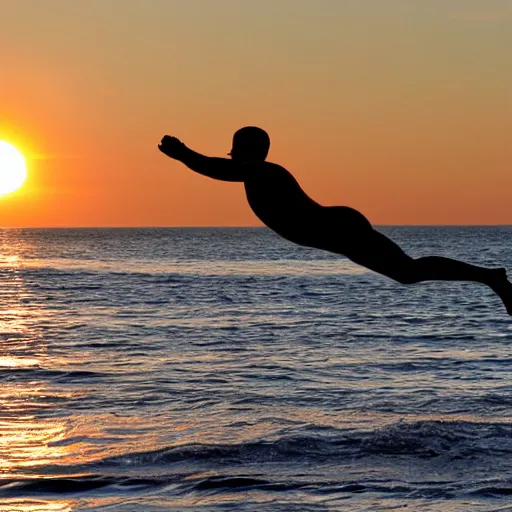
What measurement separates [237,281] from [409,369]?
44.3 meters

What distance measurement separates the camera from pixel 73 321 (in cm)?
4125

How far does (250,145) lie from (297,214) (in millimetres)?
633

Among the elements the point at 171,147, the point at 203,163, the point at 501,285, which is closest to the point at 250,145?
the point at 203,163

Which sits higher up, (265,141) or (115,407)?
(265,141)

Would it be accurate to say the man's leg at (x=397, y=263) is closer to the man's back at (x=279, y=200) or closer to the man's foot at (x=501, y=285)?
the man's foot at (x=501, y=285)

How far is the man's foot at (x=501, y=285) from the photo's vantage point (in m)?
9.29

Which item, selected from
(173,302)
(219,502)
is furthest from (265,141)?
(173,302)

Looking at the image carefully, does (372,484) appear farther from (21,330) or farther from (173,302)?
(173,302)

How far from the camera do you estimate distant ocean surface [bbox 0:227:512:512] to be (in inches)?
592

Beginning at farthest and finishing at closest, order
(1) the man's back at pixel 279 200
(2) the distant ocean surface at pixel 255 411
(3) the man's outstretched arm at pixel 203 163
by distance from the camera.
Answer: (2) the distant ocean surface at pixel 255 411
(1) the man's back at pixel 279 200
(3) the man's outstretched arm at pixel 203 163

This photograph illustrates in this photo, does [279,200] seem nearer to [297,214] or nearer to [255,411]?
[297,214]

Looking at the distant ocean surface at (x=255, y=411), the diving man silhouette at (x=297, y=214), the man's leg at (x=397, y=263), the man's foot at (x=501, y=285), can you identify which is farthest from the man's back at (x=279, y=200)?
the distant ocean surface at (x=255, y=411)

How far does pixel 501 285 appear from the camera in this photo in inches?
371

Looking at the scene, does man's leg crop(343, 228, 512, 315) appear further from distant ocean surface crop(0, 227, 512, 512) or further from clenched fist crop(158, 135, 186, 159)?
distant ocean surface crop(0, 227, 512, 512)
